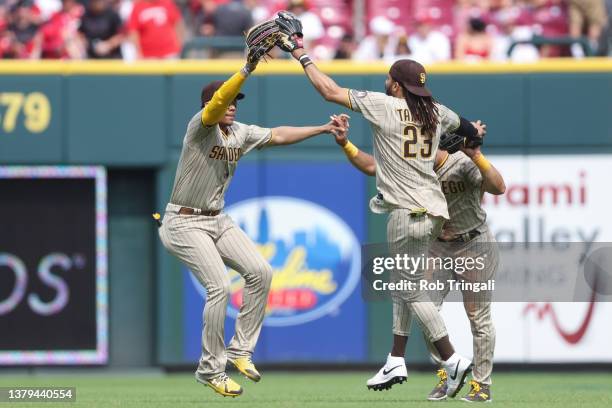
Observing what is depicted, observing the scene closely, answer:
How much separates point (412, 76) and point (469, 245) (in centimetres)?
125

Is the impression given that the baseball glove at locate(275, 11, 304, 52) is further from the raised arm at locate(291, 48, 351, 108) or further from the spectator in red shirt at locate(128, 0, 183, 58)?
the spectator in red shirt at locate(128, 0, 183, 58)

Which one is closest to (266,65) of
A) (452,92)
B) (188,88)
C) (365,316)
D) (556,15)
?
(188,88)

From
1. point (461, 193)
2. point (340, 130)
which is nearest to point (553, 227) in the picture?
point (461, 193)

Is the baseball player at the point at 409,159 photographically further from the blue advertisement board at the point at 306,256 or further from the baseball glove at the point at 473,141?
the blue advertisement board at the point at 306,256

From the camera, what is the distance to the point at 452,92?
1355 centimetres

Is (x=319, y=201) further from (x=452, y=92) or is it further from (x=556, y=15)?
(x=556, y=15)

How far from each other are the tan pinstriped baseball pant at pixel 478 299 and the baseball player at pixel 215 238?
1.11 m

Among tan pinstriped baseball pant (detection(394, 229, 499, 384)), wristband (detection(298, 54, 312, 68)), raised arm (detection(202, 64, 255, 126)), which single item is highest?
wristband (detection(298, 54, 312, 68))

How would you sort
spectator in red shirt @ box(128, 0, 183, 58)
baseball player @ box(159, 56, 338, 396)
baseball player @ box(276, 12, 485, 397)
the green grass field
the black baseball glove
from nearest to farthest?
baseball player @ box(276, 12, 485, 397) → the black baseball glove → the green grass field → baseball player @ box(159, 56, 338, 396) → spectator in red shirt @ box(128, 0, 183, 58)

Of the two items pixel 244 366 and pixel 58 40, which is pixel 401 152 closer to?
pixel 244 366

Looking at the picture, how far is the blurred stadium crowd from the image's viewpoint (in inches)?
565

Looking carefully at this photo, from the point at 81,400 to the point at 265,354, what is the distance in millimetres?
4153

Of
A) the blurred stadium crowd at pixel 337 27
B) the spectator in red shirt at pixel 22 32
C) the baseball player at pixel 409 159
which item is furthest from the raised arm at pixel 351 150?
the spectator in red shirt at pixel 22 32

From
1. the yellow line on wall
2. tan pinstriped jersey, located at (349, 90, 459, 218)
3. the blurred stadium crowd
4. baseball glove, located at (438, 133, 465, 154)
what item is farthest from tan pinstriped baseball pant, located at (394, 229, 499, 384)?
the blurred stadium crowd
